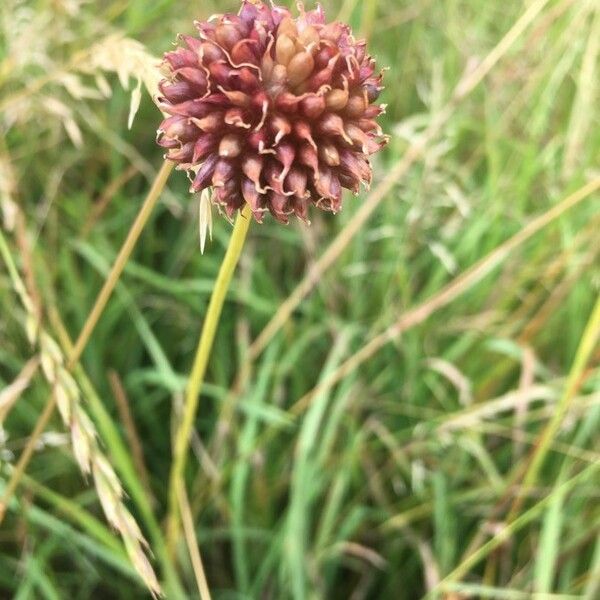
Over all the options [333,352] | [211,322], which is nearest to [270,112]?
[211,322]

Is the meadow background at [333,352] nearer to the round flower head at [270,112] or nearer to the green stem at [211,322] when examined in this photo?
the green stem at [211,322]

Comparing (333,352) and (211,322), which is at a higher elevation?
(211,322)

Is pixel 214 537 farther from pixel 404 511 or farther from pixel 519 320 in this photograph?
pixel 519 320

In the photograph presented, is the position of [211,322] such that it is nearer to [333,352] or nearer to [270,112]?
[270,112]

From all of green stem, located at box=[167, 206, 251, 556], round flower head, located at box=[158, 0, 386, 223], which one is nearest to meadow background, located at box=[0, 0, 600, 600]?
green stem, located at box=[167, 206, 251, 556]

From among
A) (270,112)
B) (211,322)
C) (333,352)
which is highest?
(270,112)

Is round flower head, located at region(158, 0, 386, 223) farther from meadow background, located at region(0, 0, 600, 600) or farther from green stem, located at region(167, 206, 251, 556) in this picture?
meadow background, located at region(0, 0, 600, 600)

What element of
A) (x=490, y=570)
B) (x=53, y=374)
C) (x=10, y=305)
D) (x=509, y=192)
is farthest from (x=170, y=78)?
(x=509, y=192)

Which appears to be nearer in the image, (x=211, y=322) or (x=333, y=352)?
(x=211, y=322)
